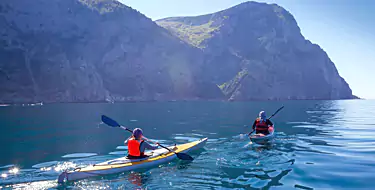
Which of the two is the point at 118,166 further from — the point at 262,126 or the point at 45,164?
the point at 262,126

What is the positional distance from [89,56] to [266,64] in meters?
105

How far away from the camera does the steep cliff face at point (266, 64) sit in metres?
163

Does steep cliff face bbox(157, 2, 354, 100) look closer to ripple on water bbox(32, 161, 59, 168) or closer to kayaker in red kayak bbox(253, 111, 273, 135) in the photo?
kayaker in red kayak bbox(253, 111, 273, 135)

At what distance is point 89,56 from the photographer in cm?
12162

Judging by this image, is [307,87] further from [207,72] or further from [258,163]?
[258,163]

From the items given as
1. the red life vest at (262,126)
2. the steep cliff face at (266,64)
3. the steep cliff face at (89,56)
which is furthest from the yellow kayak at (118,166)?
the steep cliff face at (266,64)

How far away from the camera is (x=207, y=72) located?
167 m

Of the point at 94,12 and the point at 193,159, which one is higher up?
the point at 94,12

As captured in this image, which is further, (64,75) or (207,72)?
(207,72)

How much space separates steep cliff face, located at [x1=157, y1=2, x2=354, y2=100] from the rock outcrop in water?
64 centimetres

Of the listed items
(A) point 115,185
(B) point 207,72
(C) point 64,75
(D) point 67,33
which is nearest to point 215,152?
(A) point 115,185

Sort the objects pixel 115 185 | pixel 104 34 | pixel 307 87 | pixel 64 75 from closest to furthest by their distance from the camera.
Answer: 1. pixel 115 185
2. pixel 64 75
3. pixel 104 34
4. pixel 307 87

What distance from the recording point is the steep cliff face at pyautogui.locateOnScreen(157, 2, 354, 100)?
536 ft

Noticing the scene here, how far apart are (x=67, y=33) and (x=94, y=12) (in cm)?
1985
